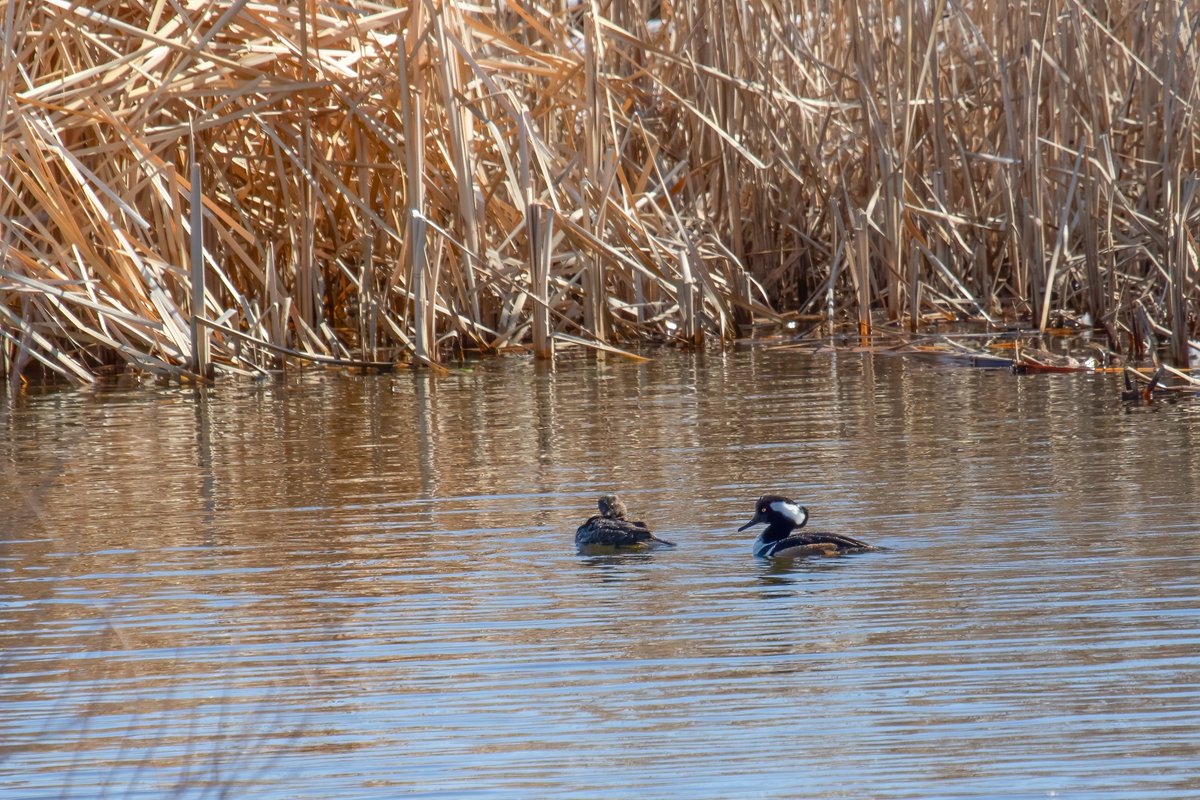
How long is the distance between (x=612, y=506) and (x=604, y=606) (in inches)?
44.8

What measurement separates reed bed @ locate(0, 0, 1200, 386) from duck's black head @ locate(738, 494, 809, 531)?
17.0 ft

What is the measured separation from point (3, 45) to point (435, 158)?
3152 mm

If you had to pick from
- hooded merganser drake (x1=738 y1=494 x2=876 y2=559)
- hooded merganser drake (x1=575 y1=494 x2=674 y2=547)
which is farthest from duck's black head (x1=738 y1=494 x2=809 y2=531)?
hooded merganser drake (x1=575 y1=494 x2=674 y2=547)

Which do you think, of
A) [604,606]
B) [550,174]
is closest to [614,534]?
[604,606]

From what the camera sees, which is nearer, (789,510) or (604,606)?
(604,606)

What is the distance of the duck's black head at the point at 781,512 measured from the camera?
259 inches

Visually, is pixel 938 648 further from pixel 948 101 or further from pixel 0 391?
pixel 948 101

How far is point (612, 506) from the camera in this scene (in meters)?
6.88

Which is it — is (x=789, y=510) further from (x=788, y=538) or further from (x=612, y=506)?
(x=612, y=506)

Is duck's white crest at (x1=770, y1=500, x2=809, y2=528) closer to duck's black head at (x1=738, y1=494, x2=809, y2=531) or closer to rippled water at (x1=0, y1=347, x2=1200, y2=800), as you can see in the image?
duck's black head at (x1=738, y1=494, x2=809, y2=531)

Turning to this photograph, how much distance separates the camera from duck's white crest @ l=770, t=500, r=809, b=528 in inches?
258

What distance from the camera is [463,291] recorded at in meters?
13.4

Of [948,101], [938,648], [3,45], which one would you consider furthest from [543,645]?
[948,101]

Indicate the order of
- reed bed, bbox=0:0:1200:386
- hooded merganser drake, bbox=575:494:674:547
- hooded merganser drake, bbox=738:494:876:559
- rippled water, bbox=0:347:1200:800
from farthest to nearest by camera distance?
reed bed, bbox=0:0:1200:386
hooded merganser drake, bbox=575:494:674:547
hooded merganser drake, bbox=738:494:876:559
rippled water, bbox=0:347:1200:800
